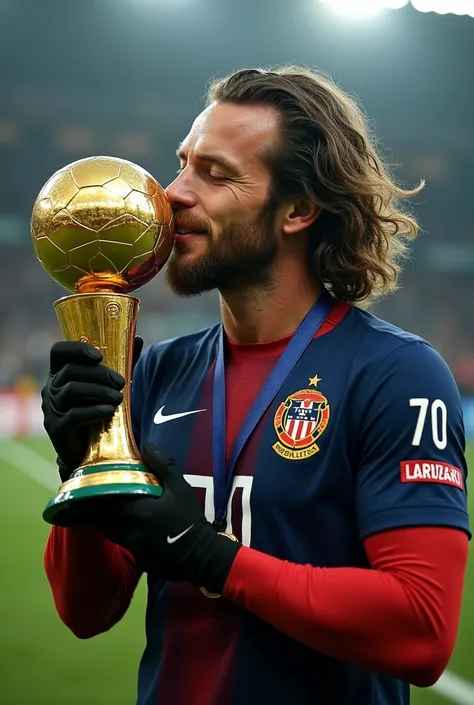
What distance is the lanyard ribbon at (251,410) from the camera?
5.48ft

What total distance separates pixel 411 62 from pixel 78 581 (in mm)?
19302

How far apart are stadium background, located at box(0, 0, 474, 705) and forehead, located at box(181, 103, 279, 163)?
15.1 metres

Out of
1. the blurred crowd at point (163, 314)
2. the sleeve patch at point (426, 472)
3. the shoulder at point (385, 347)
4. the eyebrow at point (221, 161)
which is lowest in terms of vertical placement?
the sleeve patch at point (426, 472)

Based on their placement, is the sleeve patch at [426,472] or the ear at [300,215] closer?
the sleeve patch at [426,472]

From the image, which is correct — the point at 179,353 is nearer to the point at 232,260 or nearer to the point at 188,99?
the point at 232,260

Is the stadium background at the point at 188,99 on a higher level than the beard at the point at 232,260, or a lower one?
higher

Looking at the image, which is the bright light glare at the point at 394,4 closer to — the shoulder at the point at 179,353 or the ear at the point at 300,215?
the ear at the point at 300,215

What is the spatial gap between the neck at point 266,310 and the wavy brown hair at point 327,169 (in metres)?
0.11

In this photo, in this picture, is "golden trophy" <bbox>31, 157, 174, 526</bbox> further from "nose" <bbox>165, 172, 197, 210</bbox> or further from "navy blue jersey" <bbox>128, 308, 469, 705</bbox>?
"navy blue jersey" <bbox>128, 308, 469, 705</bbox>

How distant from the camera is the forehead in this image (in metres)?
1.84

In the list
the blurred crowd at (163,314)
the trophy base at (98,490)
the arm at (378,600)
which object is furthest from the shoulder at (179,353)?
the blurred crowd at (163,314)

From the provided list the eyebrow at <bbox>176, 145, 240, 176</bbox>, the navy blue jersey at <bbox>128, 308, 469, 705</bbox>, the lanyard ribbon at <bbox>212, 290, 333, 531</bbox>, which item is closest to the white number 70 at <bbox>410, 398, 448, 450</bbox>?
the navy blue jersey at <bbox>128, 308, 469, 705</bbox>

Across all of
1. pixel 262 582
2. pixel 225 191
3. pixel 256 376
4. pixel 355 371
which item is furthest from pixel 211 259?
pixel 262 582

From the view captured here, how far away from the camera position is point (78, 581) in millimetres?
A: 1730
